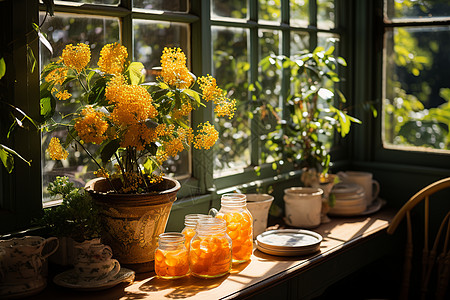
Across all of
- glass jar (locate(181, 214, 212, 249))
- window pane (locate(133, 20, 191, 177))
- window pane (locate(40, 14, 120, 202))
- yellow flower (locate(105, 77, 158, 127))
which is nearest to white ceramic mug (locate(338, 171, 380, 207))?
window pane (locate(133, 20, 191, 177))

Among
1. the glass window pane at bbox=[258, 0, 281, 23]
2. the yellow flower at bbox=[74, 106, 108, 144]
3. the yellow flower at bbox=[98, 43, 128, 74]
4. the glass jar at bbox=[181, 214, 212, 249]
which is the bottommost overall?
the glass jar at bbox=[181, 214, 212, 249]

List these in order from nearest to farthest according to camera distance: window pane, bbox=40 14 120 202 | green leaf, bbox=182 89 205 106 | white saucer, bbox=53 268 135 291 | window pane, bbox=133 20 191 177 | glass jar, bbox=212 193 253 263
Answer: white saucer, bbox=53 268 135 291
green leaf, bbox=182 89 205 106
window pane, bbox=40 14 120 202
glass jar, bbox=212 193 253 263
window pane, bbox=133 20 191 177

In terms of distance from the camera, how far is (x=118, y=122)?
186 cm

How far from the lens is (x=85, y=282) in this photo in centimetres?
187

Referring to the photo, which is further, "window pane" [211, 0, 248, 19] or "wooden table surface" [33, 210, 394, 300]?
"window pane" [211, 0, 248, 19]

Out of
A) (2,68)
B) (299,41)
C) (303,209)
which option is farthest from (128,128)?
(299,41)

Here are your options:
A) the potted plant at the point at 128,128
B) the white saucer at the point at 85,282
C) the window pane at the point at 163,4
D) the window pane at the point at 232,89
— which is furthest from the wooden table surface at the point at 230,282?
the window pane at the point at 163,4

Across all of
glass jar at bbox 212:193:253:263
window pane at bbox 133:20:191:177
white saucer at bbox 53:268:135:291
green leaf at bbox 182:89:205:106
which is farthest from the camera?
window pane at bbox 133:20:191:177

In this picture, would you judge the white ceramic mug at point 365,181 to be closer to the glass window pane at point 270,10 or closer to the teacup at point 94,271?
the glass window pane at point 270,10

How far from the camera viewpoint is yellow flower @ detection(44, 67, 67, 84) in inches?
74.7

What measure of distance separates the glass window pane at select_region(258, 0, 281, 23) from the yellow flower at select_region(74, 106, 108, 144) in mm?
1407

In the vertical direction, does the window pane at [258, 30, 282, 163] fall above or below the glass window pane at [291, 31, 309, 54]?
below

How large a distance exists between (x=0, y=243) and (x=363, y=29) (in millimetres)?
2363

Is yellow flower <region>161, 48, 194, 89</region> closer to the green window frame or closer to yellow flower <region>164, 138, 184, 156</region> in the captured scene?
yellow flower <region>164, 138, 184, 156</region>
